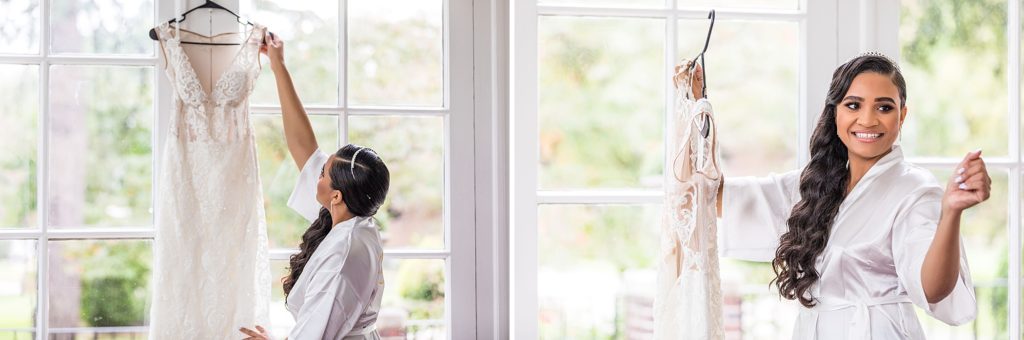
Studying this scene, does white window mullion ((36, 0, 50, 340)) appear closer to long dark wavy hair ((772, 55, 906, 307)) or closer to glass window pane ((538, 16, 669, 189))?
glass window pane ((538, 16, 669, 189))

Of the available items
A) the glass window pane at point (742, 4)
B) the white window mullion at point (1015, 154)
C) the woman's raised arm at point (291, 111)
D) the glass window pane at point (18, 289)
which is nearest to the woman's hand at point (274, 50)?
the woman's raised arm at point (291, 111)

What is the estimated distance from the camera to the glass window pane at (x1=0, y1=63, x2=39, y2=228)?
95.2 inches

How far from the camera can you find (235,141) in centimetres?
232

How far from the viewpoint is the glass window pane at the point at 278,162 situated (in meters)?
2.51

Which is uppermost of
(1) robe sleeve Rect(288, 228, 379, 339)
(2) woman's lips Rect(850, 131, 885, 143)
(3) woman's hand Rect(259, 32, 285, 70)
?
(3) woman's hand Rect(259, 32, 285, 70)

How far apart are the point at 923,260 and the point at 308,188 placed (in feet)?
4.88

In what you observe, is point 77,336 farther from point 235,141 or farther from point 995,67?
point 995,67

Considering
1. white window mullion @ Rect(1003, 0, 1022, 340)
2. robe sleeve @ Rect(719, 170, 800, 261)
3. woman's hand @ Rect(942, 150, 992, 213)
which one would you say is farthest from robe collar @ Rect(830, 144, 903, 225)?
white window mullion @ Rect(1003, 0, 1022, 340)

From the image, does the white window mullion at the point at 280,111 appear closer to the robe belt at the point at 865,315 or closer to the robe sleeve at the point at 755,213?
the robe sleeve at the point at 755,213

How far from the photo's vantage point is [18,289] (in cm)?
244

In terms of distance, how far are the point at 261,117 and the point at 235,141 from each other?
204 millimetres

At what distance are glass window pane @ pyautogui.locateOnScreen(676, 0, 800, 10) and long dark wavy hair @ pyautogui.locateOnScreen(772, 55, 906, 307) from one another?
0.52 m

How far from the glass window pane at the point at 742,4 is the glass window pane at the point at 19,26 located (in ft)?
5.95

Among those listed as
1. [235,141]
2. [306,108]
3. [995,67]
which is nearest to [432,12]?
[306,108]
